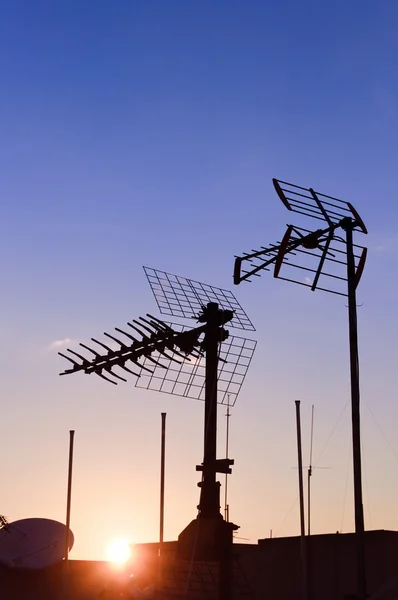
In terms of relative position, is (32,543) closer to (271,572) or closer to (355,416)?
(271,572)

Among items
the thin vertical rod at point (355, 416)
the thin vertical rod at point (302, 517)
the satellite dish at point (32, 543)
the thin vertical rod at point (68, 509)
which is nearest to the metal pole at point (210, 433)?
the thin vertical rod at point (302, 517)

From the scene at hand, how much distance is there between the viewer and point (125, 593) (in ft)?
132

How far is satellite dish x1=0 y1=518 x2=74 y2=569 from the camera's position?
44938mm

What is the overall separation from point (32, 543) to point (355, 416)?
30.7 meters

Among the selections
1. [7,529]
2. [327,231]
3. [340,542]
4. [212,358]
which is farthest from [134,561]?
[327,231]

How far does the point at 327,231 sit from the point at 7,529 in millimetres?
29923

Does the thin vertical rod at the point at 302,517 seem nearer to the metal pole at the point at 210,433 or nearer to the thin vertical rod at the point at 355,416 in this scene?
the metal pole at the point at 210,433

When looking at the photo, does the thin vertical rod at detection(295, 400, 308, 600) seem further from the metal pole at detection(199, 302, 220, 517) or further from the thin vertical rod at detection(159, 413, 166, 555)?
the thin vertical rod at detection(159, 413, 166, 555)

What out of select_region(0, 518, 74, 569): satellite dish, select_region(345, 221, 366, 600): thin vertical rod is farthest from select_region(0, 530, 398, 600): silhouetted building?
select_region(345, 221, 366, 600): thin vertical rod

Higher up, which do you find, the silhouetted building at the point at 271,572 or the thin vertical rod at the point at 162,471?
the thin vertical rod at the point at 162,471

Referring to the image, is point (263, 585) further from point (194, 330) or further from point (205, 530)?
point (194, 330)

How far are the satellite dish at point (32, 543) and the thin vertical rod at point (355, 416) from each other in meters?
28.4

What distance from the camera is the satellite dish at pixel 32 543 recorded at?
44938 mm

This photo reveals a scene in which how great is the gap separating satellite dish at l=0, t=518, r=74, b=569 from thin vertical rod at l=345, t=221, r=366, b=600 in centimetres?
2840
